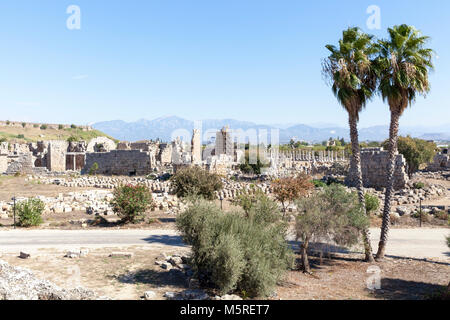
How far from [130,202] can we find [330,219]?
35.8 feet

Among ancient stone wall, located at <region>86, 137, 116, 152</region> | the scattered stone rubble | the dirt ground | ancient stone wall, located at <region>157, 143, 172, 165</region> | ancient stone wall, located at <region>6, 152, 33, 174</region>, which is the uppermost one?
ancient stone wall, located at <region>86, 137, 116, 152</region>

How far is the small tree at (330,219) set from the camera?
1112 centimetres

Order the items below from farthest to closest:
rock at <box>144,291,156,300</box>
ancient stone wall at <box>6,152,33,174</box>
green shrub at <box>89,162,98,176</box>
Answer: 1. green shrub at <box>89,162,98,176</box>
2. ancient stone wall at <box>6,152,33,174</box>
3. rock at <box>144,291,156,300</box>

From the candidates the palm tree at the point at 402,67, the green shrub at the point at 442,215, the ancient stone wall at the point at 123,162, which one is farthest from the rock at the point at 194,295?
the ancient stone wall at the point at 123,162

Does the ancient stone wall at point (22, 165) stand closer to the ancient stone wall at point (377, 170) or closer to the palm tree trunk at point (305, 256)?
the ancient stone wall at point (377, 170)

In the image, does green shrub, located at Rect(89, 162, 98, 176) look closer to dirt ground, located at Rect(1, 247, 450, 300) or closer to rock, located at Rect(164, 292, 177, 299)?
dirt ground, located at Rect(1, 247, 450, 300)

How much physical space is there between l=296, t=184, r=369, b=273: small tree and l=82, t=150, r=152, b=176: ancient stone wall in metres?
35.3

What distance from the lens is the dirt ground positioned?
30.3 feet

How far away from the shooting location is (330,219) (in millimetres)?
11164

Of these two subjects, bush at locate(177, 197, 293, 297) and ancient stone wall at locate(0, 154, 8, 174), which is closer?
bush at locate(177, 197, 293, 297)

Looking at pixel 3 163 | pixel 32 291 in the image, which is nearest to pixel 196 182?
pixel 32 291

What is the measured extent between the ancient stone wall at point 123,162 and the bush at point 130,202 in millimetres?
26554

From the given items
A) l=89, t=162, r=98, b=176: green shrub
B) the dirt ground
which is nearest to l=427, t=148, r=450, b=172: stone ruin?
the dirt ground

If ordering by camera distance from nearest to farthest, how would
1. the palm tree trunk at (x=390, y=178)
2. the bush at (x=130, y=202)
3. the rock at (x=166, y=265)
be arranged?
1. the rock at (x=166, y=265)
2. the palm tree trunk at (x=390, y=178)
3. the bush at (x=130, y=202)
